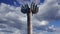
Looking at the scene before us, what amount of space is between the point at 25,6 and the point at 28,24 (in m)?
11.1

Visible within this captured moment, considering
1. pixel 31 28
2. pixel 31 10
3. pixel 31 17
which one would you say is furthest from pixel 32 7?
pixel 31 28

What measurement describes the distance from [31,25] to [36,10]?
11.6 metres

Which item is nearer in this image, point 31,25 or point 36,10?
point 31,25

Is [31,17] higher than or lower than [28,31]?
higher

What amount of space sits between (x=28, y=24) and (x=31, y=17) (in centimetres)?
427

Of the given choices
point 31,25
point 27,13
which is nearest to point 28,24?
point 31,25

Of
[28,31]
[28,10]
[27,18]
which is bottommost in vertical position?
[28,31]

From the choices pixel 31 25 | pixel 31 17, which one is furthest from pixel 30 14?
pixel 31 25

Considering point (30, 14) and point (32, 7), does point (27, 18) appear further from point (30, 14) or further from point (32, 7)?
point (32, 7)

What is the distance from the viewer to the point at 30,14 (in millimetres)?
75188

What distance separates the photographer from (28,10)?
7631 centimetres

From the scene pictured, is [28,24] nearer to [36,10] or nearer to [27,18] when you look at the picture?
[27,18]

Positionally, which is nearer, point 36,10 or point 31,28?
point 31,28

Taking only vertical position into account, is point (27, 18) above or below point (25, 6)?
below
